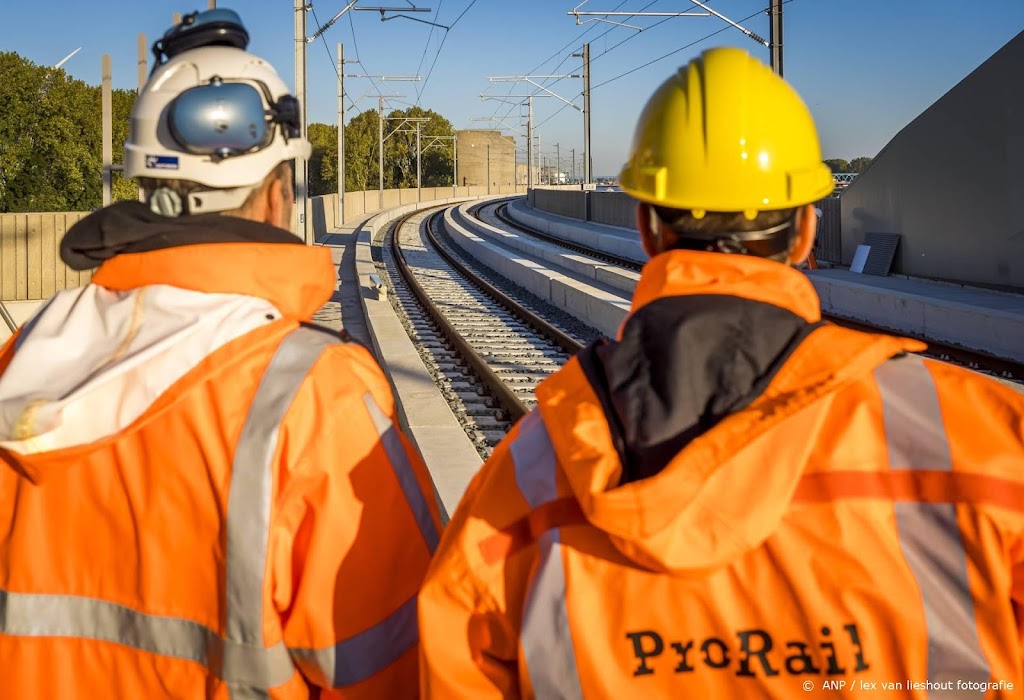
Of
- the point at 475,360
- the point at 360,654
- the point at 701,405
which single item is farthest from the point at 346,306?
the point at 701,405

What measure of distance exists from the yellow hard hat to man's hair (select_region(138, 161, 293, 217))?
2.73ft

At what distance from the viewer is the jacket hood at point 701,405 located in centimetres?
149

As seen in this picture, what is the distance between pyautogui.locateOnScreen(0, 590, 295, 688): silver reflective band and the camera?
1785 mm

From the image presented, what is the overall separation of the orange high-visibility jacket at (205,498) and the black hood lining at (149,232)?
0.04m

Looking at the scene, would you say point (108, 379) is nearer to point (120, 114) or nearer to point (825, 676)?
point (825, 676)

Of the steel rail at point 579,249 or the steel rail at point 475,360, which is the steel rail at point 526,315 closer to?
the steel rail at point 475,360

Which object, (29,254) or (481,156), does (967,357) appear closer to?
(29,254)

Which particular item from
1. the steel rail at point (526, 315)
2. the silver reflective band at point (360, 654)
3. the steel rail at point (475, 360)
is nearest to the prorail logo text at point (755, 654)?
the silver reflective band at point (360, 654)

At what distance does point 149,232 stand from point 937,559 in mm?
1534

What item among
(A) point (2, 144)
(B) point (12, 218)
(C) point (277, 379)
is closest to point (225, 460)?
(C) point (277, 379)

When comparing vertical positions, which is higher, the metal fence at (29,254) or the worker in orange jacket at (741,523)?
the metal fence at (29,254)

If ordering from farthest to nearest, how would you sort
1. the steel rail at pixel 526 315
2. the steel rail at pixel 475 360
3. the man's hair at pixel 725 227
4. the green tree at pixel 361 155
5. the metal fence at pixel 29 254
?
1. the green tree at pixel 361 155
2. the metal fence at pixel 29 254
3. the steel rail at pixel 526 315
4. the steel rail at pixel 475 360
5. the man's hair at pixel 725 227

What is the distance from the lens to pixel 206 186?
6.97ft

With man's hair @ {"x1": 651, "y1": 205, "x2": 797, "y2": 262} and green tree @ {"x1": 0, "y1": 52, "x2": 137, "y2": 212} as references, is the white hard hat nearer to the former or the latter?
man's hair @ {"x1": 651, "y1": 205, "x2": 797, "y2": 262}
